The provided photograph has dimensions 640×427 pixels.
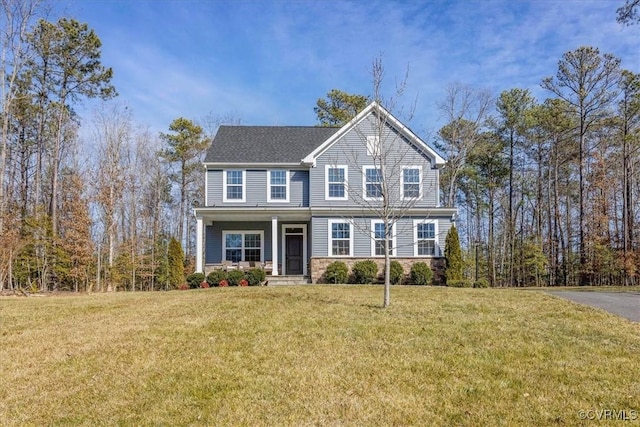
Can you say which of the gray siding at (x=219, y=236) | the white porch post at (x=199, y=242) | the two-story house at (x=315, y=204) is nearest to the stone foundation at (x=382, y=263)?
the two-story house at (x=315, y=204)

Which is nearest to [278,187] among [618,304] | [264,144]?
[264,144]

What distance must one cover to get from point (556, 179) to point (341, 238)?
663 inches

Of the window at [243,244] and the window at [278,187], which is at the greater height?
the window at [278,187]

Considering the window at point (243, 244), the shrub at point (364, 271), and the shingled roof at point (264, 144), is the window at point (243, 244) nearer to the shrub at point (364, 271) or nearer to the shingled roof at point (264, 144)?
the shingled roof at point (264, 144)

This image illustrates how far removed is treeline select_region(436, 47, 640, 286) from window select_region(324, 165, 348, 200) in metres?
11.0

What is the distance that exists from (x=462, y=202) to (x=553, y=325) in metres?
27.1

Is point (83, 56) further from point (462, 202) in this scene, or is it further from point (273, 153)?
point (462, 202)

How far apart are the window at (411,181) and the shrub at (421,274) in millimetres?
3247

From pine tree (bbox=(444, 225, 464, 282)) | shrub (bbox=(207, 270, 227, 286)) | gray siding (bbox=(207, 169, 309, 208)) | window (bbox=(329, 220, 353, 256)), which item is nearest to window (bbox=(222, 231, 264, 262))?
gray siding (bbox=(207, 169, 309, 208))

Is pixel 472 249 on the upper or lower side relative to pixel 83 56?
lower

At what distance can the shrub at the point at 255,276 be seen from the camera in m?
16.8

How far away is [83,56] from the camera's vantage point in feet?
76.4

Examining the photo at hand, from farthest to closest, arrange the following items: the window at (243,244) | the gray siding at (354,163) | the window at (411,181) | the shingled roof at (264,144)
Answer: the shingled roof at (264,144) < the window at (243,244) < the gray siding at (354,163) < the window at (411,181)

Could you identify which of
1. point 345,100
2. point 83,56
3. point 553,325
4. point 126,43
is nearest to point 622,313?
point 553,325
